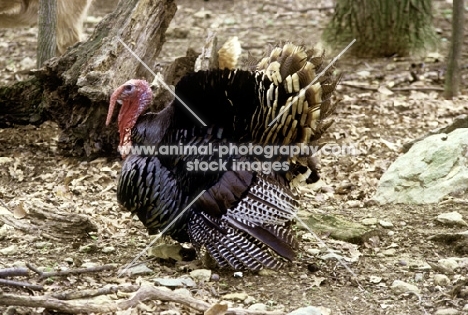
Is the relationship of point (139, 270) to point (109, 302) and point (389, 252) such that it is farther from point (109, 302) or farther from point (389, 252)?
point (389, 252)

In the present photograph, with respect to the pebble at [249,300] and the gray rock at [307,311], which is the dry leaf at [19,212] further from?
the gray rock at [307,311]

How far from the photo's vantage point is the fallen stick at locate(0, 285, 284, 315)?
10.8ft

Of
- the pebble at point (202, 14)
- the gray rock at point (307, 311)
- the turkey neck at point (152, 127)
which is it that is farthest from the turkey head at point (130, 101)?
the pebble at point (202, 14)

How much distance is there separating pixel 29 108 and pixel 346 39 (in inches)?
164

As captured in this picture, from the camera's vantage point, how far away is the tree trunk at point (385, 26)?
8852mm

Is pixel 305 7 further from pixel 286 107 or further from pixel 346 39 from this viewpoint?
pixel 286 107

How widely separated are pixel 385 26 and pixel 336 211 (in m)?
4.23

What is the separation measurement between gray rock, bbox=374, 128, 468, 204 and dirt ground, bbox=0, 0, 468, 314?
129 mm

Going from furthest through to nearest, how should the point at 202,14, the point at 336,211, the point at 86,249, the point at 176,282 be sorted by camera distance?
the point at 202,14, the point at 336,211, the point at 86,249, the point at 176,282

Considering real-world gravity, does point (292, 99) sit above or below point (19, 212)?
above

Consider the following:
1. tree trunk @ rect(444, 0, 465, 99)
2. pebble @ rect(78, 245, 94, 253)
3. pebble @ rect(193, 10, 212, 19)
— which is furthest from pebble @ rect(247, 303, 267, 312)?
pebble @ rect(193, 10, 212, 19)

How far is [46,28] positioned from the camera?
6.97 metres

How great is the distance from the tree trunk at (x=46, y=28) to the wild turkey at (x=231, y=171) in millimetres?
3058

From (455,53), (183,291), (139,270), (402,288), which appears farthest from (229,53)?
(455,53)
